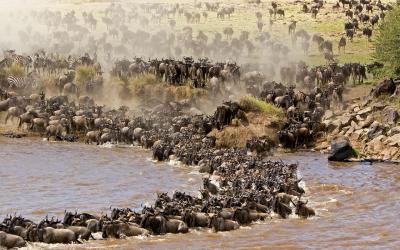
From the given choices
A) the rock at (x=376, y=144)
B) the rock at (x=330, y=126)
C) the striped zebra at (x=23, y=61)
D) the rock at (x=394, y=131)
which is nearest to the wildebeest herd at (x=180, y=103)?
the striped zebra at (x=23, y=61)

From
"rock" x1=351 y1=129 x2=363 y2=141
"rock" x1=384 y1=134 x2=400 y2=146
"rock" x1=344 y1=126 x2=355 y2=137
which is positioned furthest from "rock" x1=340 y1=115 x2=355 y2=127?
"rock" x1=384 y1=134 x2=400 y2=146

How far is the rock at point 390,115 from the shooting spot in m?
39.4

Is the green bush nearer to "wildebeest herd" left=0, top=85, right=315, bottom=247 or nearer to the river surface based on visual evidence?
the river surface

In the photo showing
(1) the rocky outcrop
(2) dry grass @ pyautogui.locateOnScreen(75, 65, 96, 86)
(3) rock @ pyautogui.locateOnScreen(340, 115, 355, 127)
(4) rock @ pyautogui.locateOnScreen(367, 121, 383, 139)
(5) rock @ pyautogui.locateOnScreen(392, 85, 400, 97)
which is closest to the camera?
(1) the rocky outcrop

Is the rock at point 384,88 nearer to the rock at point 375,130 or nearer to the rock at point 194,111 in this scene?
the rock at point 375,130

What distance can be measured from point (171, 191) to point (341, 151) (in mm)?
11014

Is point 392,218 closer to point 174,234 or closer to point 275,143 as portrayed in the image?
point 174,234

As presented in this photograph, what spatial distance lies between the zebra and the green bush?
73.9 ft

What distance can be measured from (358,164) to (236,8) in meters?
52.2

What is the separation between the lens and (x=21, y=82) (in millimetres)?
47594

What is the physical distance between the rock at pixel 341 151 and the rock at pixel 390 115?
425 centimetres

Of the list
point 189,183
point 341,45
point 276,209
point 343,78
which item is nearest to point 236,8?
point 341,45

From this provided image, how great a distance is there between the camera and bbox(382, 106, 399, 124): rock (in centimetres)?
3941

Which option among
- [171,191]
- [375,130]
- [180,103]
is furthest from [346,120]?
[171,191]
